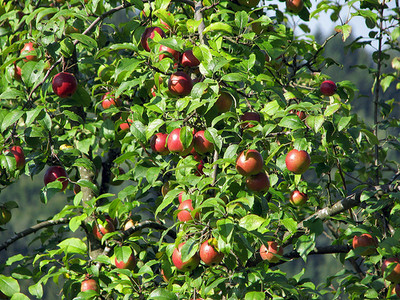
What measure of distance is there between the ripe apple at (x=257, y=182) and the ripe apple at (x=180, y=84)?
48 centimetres

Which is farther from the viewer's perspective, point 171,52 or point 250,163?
point 171,52

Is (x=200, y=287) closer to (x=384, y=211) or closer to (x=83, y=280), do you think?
(x=83, y=280)

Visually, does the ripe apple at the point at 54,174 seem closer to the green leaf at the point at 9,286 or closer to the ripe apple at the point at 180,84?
the green leaf at the point at 9,286

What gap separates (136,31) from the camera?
8.48 feet

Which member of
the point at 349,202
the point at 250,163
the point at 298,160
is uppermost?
the point at 250,163

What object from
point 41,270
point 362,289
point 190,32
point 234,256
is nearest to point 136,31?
point 190,32

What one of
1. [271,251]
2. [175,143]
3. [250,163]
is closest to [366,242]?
[271,251]

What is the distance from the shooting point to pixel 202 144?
6.99 feet

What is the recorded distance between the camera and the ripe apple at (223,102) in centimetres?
223

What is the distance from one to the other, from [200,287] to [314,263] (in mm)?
21127

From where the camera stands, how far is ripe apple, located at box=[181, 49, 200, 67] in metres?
2.28

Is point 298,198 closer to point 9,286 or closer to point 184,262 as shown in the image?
point 184,262

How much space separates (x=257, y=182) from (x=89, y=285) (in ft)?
3.58

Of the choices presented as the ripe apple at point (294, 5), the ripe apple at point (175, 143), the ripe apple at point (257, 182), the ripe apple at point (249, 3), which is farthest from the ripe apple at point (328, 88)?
the ripe apple at point (175, 143)
